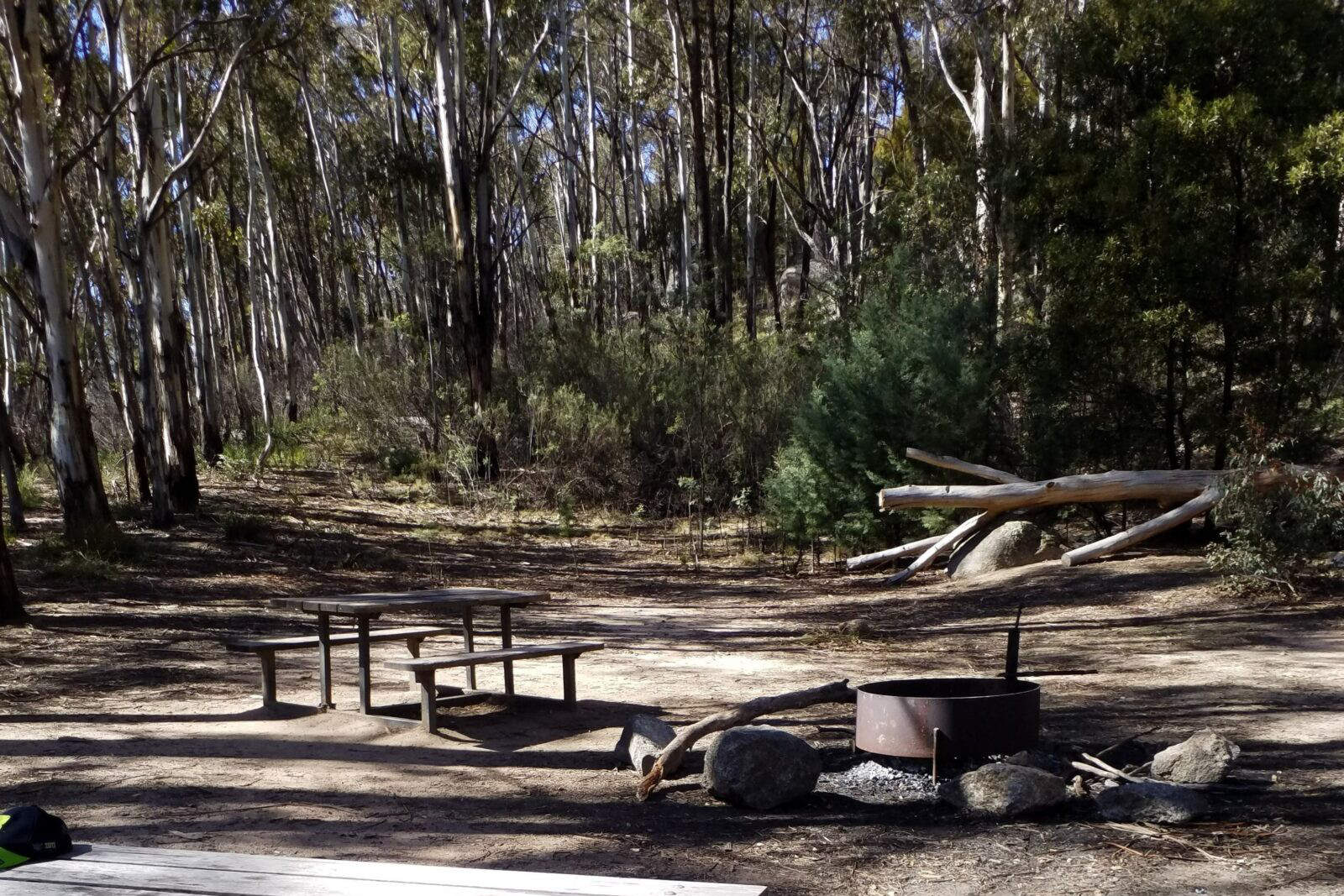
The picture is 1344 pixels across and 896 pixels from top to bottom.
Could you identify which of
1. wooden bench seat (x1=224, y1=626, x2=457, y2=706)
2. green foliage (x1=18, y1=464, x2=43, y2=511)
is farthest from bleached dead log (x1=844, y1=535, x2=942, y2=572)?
green foliage (x1=18, y1=464, x2=43, y2=511)

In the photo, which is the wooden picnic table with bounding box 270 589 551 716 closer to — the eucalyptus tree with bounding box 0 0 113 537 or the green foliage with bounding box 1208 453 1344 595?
the green foliage with bounding box 1208 453 1344 595

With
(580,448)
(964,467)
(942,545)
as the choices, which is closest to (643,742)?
Answer: (964,467)

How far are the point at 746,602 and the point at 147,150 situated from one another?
31.5ft

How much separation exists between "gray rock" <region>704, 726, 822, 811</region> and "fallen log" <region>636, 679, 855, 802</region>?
10.1 inches

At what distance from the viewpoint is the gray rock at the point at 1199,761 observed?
5164 millimetres

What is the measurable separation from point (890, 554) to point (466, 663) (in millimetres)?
8171

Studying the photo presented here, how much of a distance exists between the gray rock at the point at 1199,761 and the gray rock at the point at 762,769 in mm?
1472

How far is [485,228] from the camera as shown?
22.3 meters

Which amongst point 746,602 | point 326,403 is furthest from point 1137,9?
point 326,403

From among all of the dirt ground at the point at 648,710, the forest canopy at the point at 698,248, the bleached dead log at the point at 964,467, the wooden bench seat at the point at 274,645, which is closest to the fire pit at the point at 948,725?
the dirt ground at the point at 648,710

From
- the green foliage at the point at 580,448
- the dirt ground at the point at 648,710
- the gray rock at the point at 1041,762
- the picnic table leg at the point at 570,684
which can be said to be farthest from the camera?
the green foliage at the point at 580,448

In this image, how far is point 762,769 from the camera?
523 centimetres

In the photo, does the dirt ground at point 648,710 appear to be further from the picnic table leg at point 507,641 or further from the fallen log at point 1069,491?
the fallen log at point 1069,491

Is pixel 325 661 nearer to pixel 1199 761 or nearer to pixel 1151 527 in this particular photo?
pixel 1199 761
